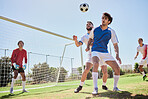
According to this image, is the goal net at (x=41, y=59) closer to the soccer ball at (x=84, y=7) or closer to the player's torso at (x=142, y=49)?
the soccer ball at (x=84, y=7)

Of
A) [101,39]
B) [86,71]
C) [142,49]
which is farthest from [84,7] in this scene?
[142,49]

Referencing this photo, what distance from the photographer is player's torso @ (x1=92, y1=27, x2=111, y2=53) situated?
10.1 feet

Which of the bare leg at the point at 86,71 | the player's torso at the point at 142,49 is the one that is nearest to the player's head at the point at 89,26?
the bare leg at the point at 86,71

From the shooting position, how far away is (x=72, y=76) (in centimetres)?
1397

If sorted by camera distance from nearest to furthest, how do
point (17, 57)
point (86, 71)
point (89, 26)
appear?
point (86, 71) < point (89, 26) < point (17, 57)

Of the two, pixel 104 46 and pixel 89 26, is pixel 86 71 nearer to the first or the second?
pixel 104 46

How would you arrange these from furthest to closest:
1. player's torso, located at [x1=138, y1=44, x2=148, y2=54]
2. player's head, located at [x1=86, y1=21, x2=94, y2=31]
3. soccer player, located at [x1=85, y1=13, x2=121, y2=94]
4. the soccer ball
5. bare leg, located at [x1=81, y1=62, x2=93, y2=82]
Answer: player's torso, located at [x1=138, y1=44, x2=148, y2=54]
the soccer ball
player's head, located at [x1=86, y1=21, x2=94, y2=31]
bare leg, located at [x1=81, y1=62, x2=93, y2=82]
soccer player, located at [x1=85, y1=13, x2=121, y2=94]

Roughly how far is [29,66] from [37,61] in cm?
93

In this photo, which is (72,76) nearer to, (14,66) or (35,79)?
(35,79)

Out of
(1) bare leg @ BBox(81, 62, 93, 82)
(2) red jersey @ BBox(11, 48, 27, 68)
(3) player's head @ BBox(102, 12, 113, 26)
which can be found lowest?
(1) bare leg @ BBox(81, 62, 93, 82)

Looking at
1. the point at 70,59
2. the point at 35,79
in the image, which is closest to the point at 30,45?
the point at 35,79

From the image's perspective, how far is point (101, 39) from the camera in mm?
3117

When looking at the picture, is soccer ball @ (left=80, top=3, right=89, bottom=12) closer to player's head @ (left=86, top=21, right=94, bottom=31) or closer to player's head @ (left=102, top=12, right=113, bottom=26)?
player's head @ (left=86, top=21, right=94, bottom=31)

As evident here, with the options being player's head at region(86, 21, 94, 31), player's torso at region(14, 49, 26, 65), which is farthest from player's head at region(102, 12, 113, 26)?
player's torso at region(14, 49, 26, 65)
